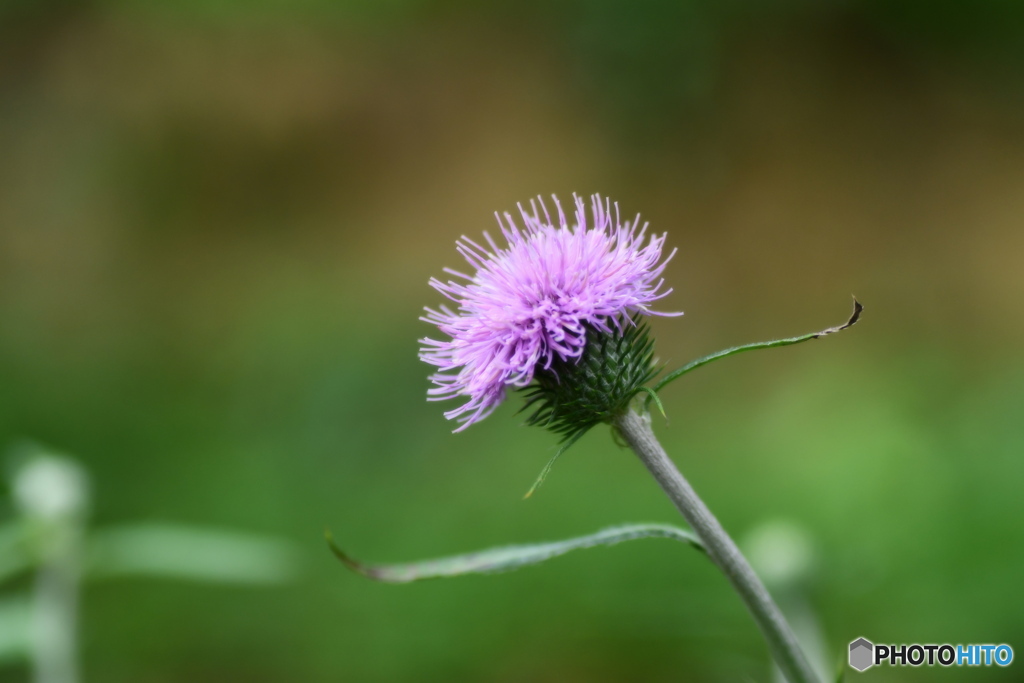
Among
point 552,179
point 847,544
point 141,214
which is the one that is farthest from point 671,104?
point 141,214

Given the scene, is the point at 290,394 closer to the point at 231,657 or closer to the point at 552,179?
the point at 231,657

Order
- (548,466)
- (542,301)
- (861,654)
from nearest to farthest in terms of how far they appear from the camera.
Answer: (548,466), (542,301), (861,654)

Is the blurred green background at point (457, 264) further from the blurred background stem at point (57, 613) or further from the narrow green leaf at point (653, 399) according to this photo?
the blurred background stem at point (57, 613)

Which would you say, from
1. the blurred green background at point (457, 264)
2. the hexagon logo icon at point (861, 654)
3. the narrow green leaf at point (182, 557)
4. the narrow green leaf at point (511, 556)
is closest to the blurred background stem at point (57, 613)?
the narrow green leaf at point (182, 557)

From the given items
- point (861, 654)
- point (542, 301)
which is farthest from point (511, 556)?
point (861, 654)

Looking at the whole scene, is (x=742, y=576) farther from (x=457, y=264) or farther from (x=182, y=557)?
(x=457, y=264)

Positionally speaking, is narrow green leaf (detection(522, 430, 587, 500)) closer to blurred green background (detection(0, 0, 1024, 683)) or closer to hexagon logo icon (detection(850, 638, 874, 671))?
hexagon logo icon (detection(850, 638, 874, 671))
